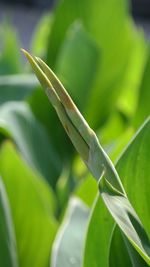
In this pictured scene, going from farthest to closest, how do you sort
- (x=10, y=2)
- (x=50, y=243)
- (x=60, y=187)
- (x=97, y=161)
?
(x=10, y=2) < (x=60, y=187) < (x=50, y=243) < (x=97, y=161)

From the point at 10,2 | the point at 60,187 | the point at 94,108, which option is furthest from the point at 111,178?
the point at 10,2

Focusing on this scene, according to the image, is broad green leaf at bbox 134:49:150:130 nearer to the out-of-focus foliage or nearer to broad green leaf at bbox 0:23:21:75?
the out-of-focus foliage

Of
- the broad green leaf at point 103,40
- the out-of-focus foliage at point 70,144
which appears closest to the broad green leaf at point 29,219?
the out-of-focus foliage at point 70,144

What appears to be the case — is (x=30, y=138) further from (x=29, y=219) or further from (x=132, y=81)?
(x=132, y=81)

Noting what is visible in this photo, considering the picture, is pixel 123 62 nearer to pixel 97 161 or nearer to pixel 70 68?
pixel 70 68

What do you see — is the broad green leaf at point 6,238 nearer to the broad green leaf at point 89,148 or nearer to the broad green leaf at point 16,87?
the broad green leaf at point 89,148

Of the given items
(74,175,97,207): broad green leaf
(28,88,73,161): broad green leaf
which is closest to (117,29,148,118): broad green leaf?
(28,88,73,161): broad green leaf

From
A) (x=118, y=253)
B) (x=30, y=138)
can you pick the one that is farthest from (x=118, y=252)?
(x=30, y=138)
